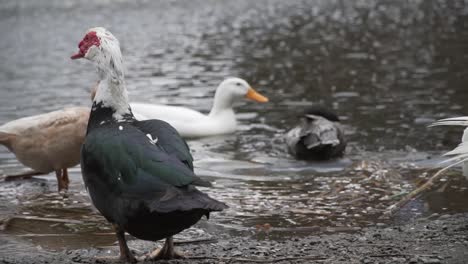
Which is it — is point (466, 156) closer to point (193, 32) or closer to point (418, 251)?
point (418, 251)

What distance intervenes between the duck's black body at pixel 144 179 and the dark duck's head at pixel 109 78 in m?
0.19

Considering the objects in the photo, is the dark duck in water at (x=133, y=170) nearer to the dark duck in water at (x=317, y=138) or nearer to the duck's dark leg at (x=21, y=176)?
the duck's dark leg at (x=21, y=176)

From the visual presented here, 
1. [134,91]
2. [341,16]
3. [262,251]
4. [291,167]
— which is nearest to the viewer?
[262,251]

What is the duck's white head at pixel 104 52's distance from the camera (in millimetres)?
5773

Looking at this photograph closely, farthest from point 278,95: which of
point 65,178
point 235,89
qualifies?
point 65,178

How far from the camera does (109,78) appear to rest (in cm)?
575

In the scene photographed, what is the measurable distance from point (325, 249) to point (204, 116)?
5953 millimetres

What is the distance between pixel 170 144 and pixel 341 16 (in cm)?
2799

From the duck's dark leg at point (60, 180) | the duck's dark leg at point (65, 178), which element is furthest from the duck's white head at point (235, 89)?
the duck's dark leg at point (60, 180)

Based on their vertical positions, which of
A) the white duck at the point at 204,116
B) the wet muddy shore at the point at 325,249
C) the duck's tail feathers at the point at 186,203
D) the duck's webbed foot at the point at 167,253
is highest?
the duck's tail feathers at the point at 186,203

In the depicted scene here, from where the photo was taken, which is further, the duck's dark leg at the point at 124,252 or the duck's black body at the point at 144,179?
the duck's dark leg at the point at 124,252

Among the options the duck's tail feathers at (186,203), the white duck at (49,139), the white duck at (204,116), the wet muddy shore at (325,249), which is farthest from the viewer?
the white duck at (204,116)

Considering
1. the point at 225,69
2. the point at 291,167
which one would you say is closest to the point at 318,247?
the point at 291,167

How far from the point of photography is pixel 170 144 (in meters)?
5.28
